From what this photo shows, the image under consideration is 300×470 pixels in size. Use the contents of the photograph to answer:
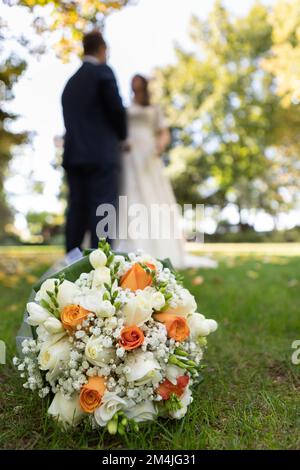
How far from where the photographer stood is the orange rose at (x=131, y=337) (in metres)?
1.45

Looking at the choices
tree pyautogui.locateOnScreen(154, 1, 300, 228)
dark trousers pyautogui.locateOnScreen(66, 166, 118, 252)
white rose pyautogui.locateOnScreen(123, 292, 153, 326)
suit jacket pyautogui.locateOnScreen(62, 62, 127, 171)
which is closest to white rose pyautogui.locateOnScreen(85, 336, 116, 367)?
white rose pyautogui.locateOnScreen(123, 292, 153, 326)

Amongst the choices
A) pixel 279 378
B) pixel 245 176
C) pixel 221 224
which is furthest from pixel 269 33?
pixel 279 378

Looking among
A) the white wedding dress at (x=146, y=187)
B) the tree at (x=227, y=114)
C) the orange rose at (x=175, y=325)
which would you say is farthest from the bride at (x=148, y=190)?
the tree at (x=227, y=114)

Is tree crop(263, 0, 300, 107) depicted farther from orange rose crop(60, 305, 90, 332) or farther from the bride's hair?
orange rose crop(60, 305, 90, 332)

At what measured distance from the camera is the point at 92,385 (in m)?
1.46

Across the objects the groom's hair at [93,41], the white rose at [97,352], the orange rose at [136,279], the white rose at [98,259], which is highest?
the groom's hair at [93,41]

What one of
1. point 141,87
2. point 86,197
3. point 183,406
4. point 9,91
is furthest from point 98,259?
point 141,87

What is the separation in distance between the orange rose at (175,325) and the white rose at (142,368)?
105 millimetres

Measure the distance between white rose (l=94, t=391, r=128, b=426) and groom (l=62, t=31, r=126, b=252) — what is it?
7.73 feet

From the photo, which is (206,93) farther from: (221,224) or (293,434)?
(293,434)

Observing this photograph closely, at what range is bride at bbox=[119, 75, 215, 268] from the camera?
590 centimetres

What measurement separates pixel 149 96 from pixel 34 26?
2.09 meters

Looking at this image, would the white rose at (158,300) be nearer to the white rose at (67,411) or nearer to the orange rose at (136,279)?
the orange rose at (136,279)

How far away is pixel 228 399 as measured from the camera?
181 centimetres
